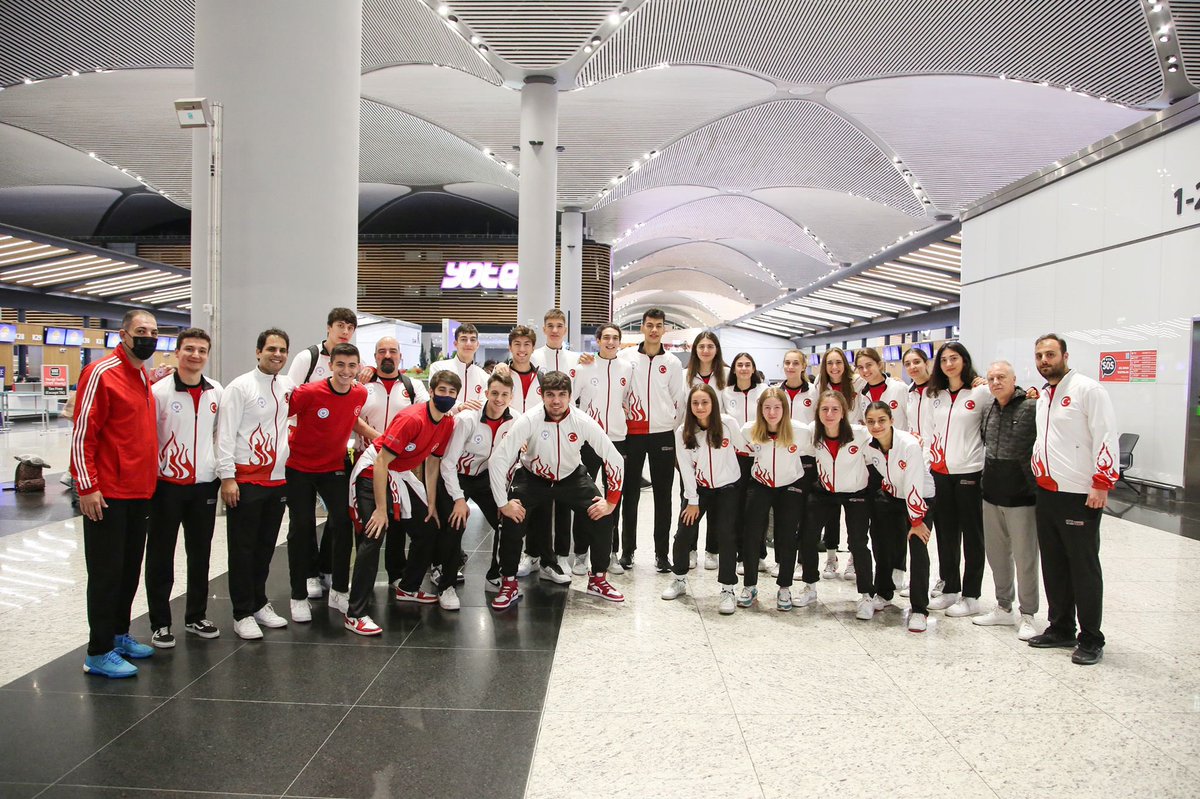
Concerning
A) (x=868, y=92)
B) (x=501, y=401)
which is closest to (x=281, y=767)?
(x=501, y=401)

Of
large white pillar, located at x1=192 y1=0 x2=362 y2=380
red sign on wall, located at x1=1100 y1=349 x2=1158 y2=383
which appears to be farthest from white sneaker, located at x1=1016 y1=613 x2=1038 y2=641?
red sign on wall, located at x1=1100 y1=349 x2=1158 y2=383

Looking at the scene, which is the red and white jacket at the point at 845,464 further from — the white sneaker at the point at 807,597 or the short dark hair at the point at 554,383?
the short dark hair at the point at 554,383

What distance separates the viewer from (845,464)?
407cm

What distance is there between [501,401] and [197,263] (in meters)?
3.64

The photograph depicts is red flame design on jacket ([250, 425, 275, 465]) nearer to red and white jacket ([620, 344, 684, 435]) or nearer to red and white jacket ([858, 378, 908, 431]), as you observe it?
red and white jacket ([620, 344, 684, 435])

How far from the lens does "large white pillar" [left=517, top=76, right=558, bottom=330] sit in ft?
42.5

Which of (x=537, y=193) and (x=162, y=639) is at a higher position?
(x=537, y=193)

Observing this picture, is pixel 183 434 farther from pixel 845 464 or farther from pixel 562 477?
pixel 845 464

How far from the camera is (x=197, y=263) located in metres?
5.99

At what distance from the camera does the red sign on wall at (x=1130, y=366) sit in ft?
28.2

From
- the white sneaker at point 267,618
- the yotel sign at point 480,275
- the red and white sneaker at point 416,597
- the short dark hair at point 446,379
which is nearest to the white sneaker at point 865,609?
the red and white sneaker at point 416,597

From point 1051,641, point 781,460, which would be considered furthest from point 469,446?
point 1051,641

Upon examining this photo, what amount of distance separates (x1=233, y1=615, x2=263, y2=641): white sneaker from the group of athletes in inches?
0.5

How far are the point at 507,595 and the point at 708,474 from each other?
150 cm
